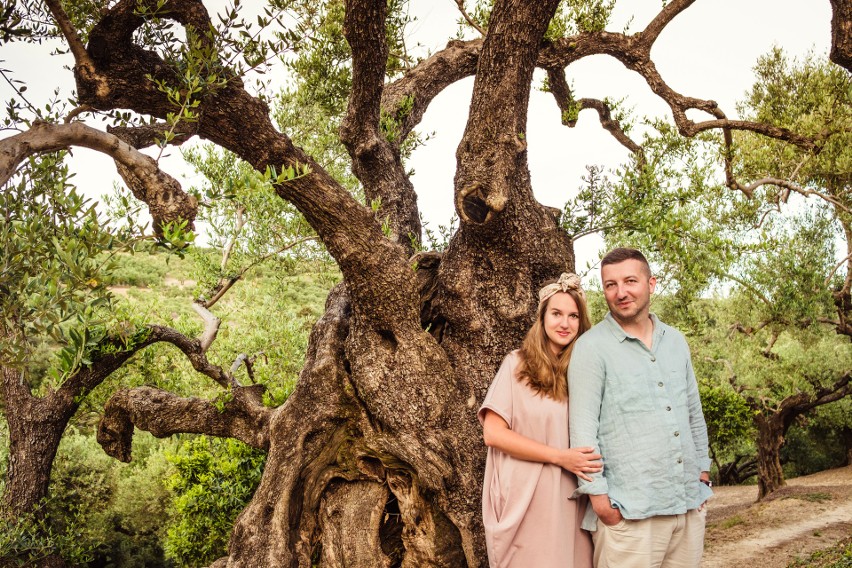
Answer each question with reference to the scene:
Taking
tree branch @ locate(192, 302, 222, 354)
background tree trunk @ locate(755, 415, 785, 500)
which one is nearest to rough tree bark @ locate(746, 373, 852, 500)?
background tree trunk @ locate(755, 415, 785, 500)

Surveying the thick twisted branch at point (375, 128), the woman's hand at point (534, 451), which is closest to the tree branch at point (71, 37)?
the thick twisted branch at point (375, 128)

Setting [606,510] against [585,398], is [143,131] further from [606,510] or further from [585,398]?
[606,510]

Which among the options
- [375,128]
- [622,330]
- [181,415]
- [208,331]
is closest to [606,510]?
[622,330]

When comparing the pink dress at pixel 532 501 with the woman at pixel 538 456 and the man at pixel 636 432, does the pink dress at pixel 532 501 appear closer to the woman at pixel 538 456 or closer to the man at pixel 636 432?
the woman at pixel 538 456

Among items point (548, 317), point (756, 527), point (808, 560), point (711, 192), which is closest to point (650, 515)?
point (548, 317)

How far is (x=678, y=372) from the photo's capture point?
3.83 m

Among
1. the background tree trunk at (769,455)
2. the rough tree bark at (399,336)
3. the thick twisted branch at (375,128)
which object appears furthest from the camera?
the background tree trunk at (769,455)

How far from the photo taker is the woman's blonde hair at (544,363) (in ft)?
12.6

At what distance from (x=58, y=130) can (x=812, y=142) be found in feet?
20.9

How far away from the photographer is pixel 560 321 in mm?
4016

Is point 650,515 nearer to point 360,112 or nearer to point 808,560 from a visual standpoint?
point 360,112

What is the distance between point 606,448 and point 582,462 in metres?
0.24

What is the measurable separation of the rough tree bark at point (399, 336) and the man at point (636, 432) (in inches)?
66.4

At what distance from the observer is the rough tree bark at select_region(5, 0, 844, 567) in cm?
514
